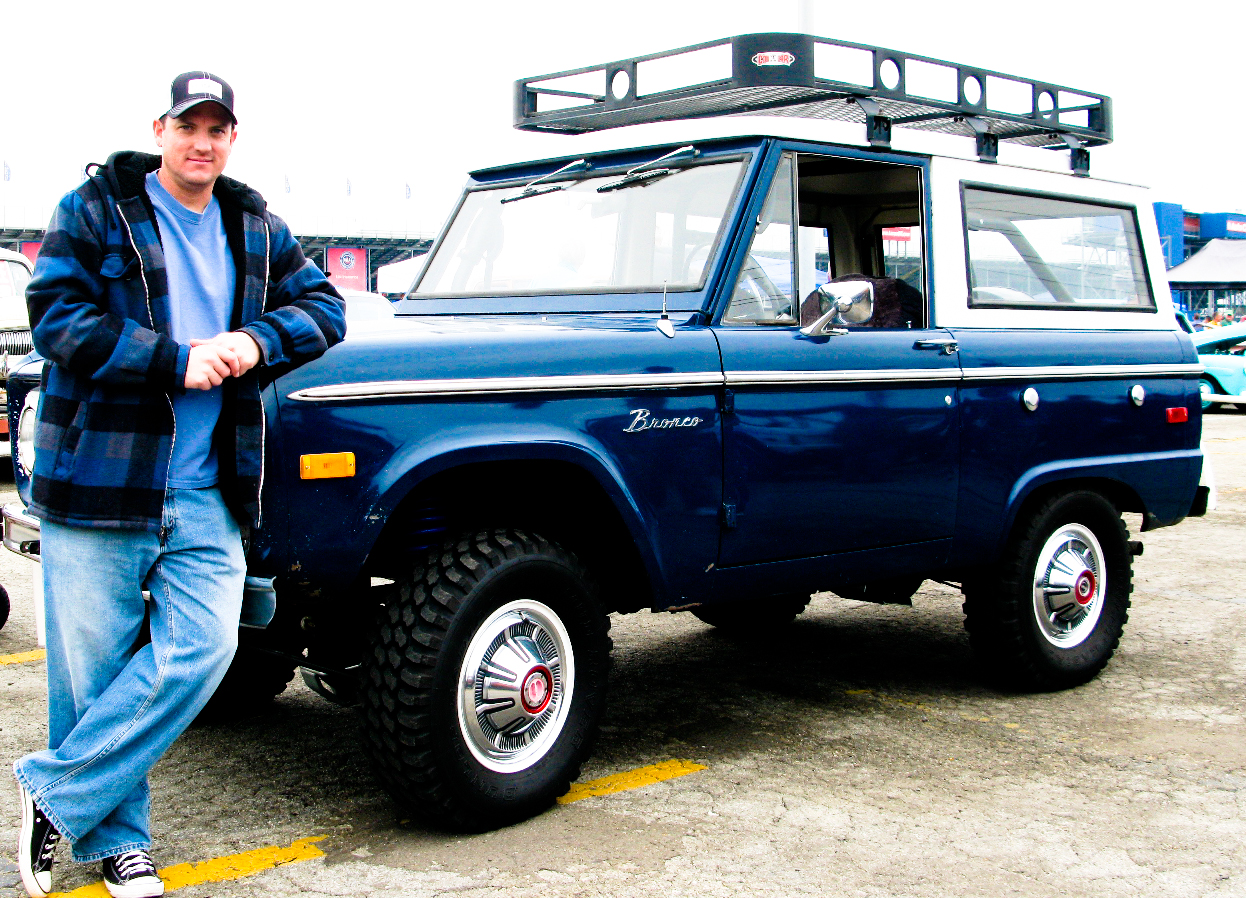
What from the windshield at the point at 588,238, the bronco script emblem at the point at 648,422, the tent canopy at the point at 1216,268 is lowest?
the bronco script emblem at the point at 648,422

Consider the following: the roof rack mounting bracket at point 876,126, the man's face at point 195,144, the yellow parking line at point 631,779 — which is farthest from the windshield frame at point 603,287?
the man's face at point 195,144

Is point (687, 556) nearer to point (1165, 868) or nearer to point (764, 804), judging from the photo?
point (764, 804)

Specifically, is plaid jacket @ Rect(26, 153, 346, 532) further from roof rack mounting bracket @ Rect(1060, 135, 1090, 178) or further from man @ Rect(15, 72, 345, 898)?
roof rack mounting bracket @ Rect(1060, 135, 1090, 178)

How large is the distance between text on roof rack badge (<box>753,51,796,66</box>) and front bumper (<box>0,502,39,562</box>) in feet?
9.08

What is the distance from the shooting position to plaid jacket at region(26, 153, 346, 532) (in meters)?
2.87

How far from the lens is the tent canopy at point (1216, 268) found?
2099 inches

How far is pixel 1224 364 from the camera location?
21.0 m

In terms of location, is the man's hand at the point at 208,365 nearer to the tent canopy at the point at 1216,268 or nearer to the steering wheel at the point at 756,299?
the steering wheel at the point at 756,299

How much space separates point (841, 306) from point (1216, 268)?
57428 mm

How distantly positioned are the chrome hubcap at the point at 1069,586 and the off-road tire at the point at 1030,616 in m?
0.02

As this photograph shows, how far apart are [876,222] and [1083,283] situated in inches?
37.8

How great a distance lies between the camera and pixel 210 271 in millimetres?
3133

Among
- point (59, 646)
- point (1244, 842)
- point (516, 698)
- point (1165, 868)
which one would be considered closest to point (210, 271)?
point (59, 646)

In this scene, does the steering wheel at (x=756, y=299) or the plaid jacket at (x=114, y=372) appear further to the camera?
the steering wheel at (x=756, y=299)
